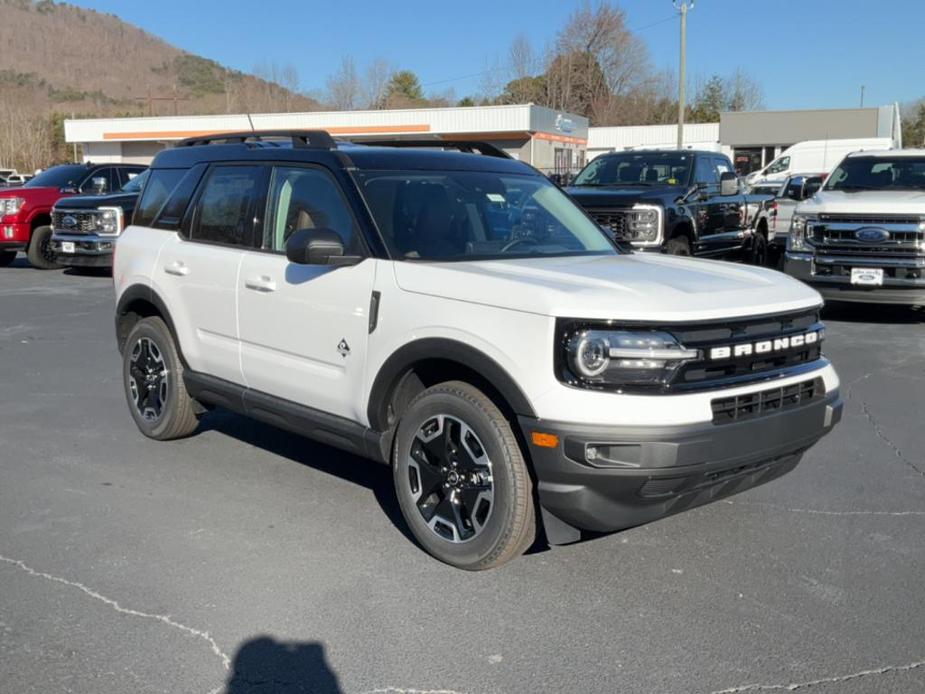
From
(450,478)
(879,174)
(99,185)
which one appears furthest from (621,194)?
(99,185)

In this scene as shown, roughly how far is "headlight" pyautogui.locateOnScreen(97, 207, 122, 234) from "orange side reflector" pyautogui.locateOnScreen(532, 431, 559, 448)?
42.0ft

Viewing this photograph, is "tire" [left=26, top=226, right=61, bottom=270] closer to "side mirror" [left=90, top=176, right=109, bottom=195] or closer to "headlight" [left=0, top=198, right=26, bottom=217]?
"headlight" [left=0, top=198, right=26, bottom=217]

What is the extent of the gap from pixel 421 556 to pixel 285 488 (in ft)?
4.08

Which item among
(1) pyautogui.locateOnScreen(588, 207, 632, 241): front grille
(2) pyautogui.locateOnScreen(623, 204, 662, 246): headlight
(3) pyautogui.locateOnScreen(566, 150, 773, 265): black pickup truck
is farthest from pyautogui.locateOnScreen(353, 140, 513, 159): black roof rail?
(2) pyautogui.locateOnScreen(623, 204, 662, 246): headlight

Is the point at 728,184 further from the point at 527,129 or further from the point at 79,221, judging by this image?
the point at 527,129

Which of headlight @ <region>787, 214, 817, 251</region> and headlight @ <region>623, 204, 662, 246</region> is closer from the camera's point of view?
headlight @ <region>623, 204, 662, 246</region>

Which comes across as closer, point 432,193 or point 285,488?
point 432,193

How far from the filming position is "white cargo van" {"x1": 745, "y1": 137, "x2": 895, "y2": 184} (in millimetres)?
32716

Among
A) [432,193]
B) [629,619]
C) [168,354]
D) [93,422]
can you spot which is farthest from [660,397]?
[93,422]

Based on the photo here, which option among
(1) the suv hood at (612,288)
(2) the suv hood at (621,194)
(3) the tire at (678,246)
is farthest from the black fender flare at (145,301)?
(3) the tire at (678,246)

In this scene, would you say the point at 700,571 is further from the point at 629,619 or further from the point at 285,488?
the point at 285,488

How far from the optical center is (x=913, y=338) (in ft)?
32.7

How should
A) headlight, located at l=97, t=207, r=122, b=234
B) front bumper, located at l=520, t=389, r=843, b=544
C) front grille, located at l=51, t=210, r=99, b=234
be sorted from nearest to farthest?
1. front bumper, located at l=520, t=389, r=843, b=544
2. headlight, located at l=97, t=207, r=122, b=234
3. front grille, located at l=51, t=210, r=99, b=234

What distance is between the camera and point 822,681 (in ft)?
10.6
